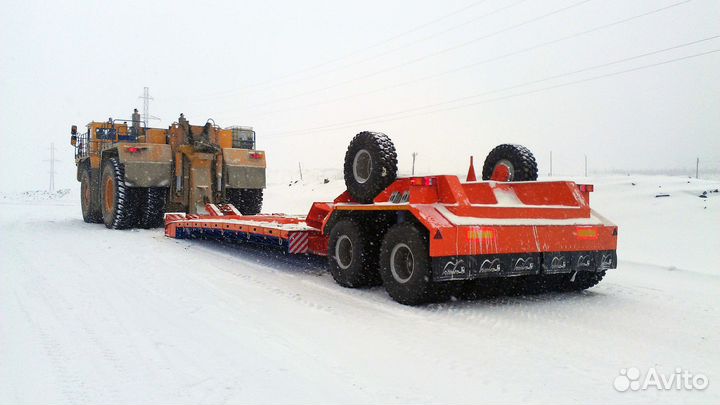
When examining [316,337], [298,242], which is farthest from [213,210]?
[316,337]

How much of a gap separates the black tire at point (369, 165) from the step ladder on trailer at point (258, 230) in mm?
963

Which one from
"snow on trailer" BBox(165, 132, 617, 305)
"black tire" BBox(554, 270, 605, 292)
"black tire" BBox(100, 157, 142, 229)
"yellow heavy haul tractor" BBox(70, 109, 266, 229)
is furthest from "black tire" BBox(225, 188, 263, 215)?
"black tire" BBox(554, 270, 605, 292)

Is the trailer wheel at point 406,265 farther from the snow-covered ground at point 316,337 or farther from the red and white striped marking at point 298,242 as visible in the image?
the red and white striped marking at point 298,242

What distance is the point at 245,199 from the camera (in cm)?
1422

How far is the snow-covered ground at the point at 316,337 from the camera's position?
3322 millimetres

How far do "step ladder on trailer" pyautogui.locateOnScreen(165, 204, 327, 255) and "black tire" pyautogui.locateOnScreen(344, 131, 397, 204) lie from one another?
0.96 metres

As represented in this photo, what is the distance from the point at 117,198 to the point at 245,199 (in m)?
2.93

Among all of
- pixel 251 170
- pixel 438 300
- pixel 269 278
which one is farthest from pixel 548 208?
pixel 251 170

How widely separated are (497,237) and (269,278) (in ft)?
9.86

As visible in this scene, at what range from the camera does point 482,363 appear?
150 inches

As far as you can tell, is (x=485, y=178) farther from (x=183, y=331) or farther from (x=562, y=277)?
(x=183, y=331)

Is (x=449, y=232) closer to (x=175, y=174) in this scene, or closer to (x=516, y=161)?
(x=516, y=161)

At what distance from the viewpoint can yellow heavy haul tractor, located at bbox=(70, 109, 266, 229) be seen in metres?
12.8

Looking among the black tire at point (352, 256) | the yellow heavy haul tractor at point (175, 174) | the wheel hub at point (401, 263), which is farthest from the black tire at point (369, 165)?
the yellow heavy haul tractor at point (175, 174)
